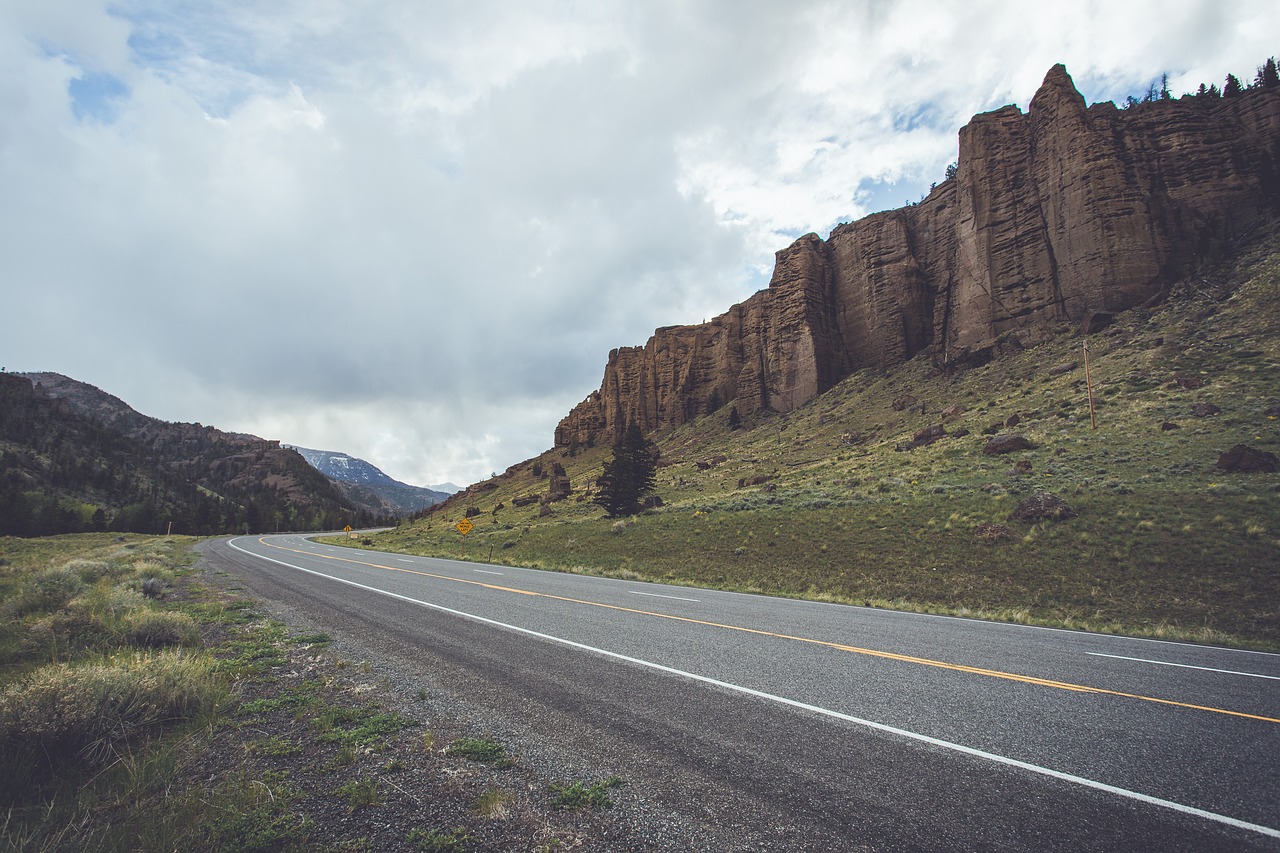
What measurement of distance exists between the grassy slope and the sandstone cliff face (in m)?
7.17

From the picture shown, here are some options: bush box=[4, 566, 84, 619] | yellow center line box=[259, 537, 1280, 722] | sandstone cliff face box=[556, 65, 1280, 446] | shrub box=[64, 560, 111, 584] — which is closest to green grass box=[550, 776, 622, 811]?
yellow center line box=[259, 537, 1280, 722]

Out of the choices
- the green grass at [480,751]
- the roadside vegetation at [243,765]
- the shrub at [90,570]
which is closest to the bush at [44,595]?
the shrub at [90,570]

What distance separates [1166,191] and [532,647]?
72.7 metres

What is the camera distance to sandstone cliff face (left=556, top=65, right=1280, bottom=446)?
1827 inches

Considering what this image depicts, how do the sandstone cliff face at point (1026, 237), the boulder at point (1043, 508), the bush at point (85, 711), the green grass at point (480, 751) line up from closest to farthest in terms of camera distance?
the bush at point (85, 711)
the green grass at point (480, 751)
the boulder at point (1043, 508)
the sandstone cliff face at point (1026, 237)

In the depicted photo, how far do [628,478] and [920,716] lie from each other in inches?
1316

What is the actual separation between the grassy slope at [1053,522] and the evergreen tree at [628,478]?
11.7 feet

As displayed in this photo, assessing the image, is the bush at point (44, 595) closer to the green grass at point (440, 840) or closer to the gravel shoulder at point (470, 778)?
the gravel shoulder at point (470, 778)

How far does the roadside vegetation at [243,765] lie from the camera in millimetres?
2930

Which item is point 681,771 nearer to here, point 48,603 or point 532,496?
point 48,603

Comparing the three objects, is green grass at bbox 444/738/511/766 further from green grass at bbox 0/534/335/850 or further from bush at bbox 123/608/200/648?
bush at bbox 123/608/200/648

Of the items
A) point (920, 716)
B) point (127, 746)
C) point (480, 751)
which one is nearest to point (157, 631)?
point (127, 746)

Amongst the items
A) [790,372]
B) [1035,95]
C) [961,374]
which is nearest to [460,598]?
[961,374]

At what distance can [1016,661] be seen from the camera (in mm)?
7102
